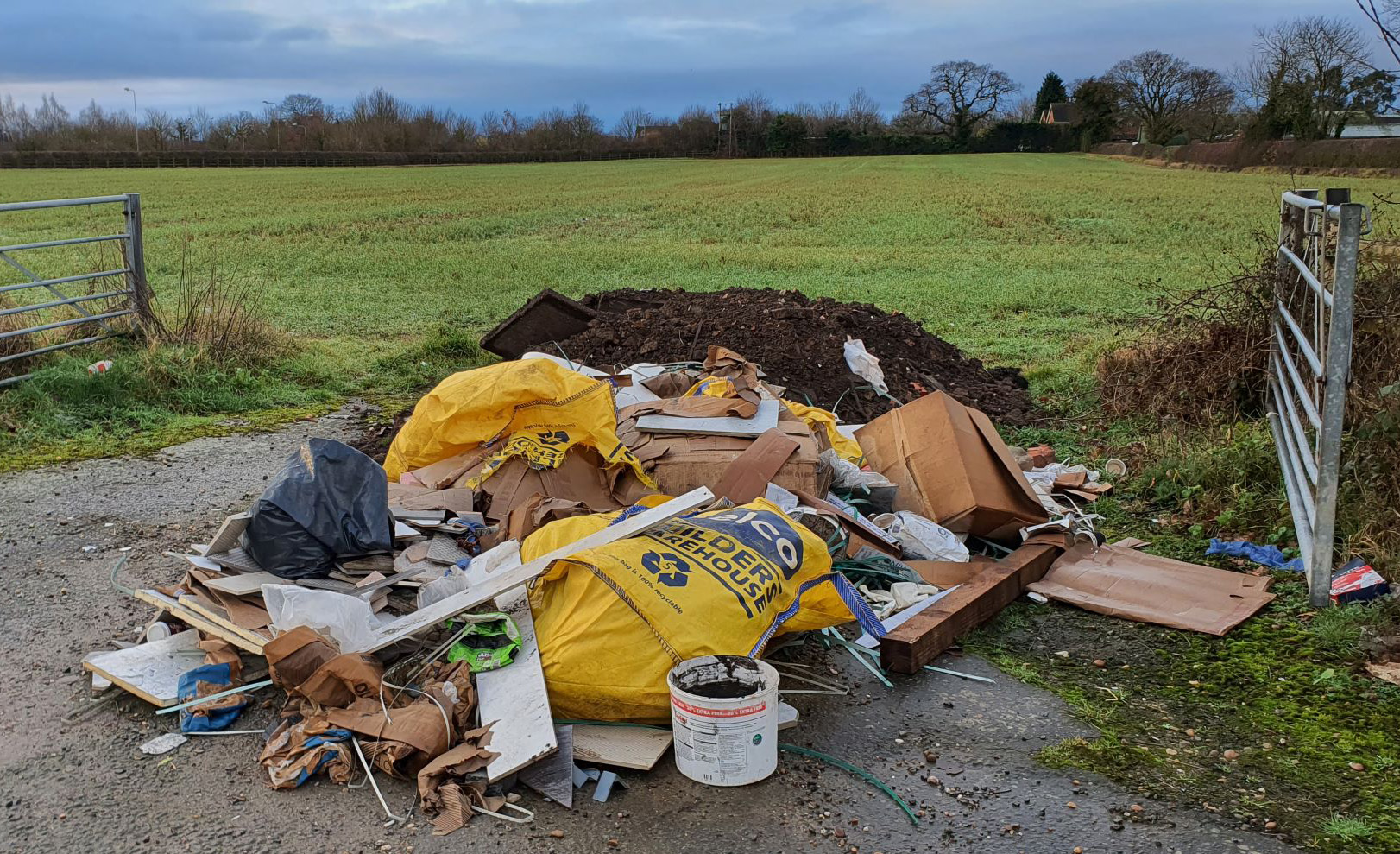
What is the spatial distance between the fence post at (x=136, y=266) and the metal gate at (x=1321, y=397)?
871cm

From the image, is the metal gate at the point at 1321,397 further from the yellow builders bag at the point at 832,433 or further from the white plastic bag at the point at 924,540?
the yellow builders bag at the point at 832,433

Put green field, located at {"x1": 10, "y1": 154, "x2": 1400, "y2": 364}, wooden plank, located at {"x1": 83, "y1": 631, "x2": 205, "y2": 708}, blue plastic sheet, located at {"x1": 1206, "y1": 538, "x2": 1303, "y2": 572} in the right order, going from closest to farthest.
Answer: wooden plank, located at {"x1": 83, "y1": 631, "x2": 205, "y2": 708}, blue plastic sheet, located at {"x1": 1206, "y1": 538, "x2": 1303, "y2": 572}, green field, located at {"x1": 10, "y1": 154, "x2": 1400, "y2": 364}

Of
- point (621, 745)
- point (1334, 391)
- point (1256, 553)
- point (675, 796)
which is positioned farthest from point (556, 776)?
point (1256, 553)

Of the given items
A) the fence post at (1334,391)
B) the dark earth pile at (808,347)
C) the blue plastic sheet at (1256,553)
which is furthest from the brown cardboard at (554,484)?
the fence post at (1334,391)

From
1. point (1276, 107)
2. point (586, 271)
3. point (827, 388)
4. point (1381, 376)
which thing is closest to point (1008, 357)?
point (827, 388)

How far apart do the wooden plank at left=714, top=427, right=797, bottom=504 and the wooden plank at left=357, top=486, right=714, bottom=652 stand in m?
1.12

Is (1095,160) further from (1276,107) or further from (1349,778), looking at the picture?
(1349,778)

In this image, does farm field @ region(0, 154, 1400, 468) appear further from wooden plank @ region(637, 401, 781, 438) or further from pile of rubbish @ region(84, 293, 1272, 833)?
wooden plank @ region(637, 401, 781, 438)

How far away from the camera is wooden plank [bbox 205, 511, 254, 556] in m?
4.19

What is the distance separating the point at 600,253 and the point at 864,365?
14809mm

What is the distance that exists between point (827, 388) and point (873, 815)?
194 inches

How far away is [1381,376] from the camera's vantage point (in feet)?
18.1

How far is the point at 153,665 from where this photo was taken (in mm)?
3846

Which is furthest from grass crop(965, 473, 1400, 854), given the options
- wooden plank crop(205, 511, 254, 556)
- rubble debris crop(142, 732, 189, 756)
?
wooden plank crop(205, 511, 254, 556)
